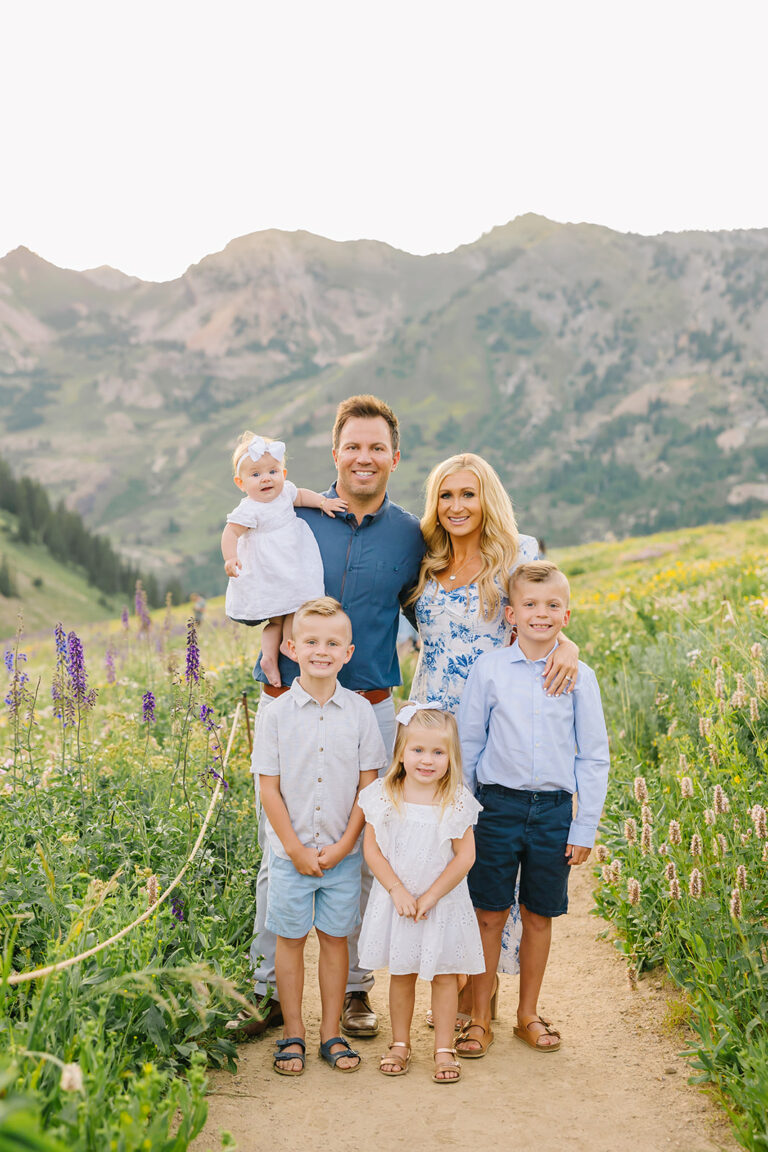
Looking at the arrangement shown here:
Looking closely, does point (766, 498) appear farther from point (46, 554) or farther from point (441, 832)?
point (441, 832)

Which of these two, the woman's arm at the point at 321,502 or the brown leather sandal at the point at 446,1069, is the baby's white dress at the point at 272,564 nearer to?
the woman's arm at the point at 321,502

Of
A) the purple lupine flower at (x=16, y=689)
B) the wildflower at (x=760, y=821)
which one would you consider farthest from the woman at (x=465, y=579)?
the purple lupine flower at (x=16, y=689)

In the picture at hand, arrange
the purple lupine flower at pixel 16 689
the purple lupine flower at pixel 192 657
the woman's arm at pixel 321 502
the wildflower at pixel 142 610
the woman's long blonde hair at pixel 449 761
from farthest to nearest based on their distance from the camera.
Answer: the wildflower at pixel 142 610 < the purple lupine flower at pixel 192 657 < the purple lupine flower at pixel 16 689 < the woman's arm at pixel 321 502 < the woman's long blonde hair at pixel 449 761

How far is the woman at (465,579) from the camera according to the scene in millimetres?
4695

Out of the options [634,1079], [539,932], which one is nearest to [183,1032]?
[539,932]

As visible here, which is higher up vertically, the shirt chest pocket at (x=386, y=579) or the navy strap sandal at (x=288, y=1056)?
the shirt chest pocket at (x=386, y=579)

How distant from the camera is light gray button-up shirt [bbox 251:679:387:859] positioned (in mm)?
4289

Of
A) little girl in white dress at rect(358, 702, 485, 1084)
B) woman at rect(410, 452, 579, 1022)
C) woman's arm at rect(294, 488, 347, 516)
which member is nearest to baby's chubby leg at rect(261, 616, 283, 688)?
woman's arm at rect(294, 488, 347, 516)

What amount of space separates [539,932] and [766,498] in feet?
658

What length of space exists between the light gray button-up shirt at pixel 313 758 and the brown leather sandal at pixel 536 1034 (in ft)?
4.24

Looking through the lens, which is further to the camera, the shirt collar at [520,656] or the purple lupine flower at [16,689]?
the purple lupine flower at [16,689]

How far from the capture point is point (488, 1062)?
4.23m

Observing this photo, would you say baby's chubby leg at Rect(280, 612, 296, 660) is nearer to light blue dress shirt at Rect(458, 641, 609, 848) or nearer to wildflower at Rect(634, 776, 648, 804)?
light blue dress shirt at Rect(458, 641, 609, 848)

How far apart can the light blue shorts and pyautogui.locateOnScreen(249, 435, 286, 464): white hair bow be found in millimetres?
1948
